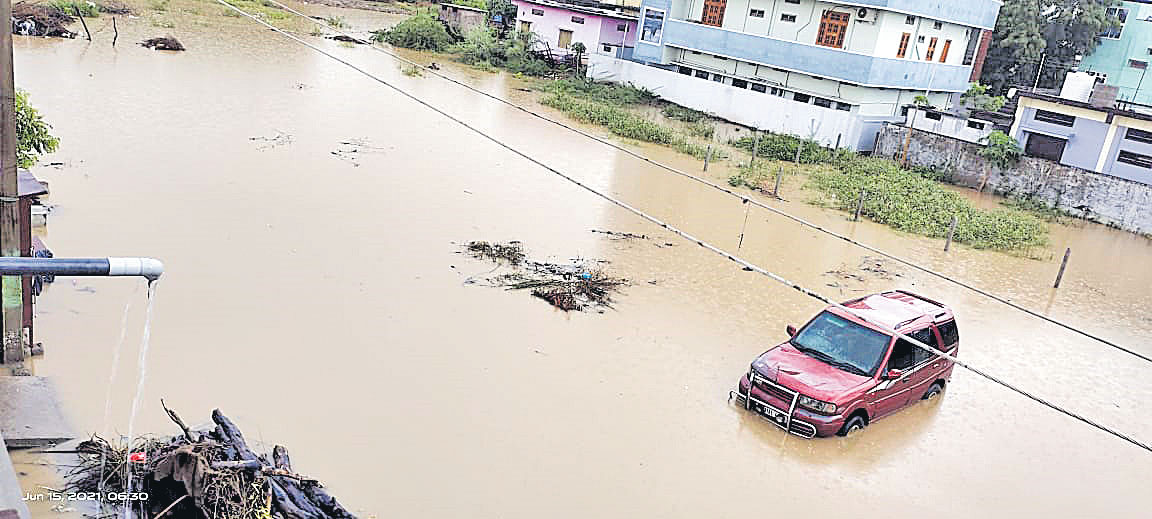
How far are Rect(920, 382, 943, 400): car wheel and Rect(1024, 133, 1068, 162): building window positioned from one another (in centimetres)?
1737

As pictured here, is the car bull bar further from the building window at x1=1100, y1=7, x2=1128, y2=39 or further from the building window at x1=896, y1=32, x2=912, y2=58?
the building window at x1=1100, y1=7, x2=1128, y2=39

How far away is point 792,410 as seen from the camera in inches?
395

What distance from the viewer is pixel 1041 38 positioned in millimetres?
37812

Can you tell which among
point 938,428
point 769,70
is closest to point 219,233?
point 938,428

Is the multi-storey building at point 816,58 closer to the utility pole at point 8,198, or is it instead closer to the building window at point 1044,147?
the building window at point 1044,147

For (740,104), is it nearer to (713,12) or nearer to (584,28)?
(713,12)

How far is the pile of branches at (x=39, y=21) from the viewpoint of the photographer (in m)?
31.1

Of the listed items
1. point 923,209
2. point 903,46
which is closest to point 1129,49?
point 903,46

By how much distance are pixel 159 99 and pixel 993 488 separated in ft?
72.8

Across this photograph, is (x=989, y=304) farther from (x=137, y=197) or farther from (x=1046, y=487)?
(x=137, y=197)

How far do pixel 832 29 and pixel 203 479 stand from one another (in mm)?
29002

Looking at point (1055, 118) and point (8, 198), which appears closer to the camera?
point (8, 198)

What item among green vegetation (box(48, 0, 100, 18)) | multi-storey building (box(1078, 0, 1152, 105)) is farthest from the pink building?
multi-storey building (box(1078, 0, 1152, 105))

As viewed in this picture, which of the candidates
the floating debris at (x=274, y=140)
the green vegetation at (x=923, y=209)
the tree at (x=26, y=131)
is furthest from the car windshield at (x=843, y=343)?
the floating debris at (x=274, y=140)
